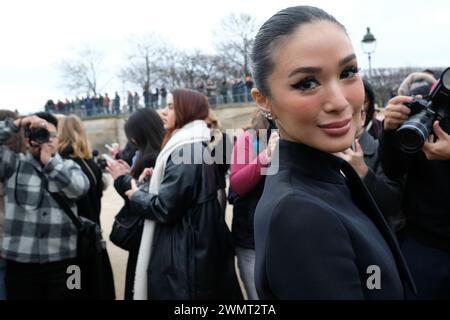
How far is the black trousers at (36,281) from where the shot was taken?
10.3ft

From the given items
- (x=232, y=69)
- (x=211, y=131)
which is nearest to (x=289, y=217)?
(x=211, y=131)

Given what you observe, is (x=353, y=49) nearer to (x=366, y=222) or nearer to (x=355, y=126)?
(x=355, y=126)

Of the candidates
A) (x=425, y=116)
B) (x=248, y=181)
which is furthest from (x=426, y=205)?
(x=248, y=181)

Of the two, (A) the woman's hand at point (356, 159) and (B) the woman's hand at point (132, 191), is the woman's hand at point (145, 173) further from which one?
(A) the woman's hand at point (356, 159)

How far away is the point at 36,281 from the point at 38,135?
45.1 inches

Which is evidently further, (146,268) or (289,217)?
(146,268)

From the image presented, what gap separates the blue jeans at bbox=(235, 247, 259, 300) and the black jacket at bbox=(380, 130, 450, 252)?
3.82ft

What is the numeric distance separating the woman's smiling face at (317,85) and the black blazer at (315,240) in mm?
84

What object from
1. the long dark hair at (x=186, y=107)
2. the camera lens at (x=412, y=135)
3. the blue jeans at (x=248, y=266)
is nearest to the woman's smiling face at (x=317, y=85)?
the camera lens at (x=412, y=135)

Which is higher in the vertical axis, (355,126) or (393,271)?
(355,126)

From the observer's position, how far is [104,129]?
110 ft

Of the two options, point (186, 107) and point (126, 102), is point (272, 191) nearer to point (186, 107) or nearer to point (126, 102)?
point (186, 107)

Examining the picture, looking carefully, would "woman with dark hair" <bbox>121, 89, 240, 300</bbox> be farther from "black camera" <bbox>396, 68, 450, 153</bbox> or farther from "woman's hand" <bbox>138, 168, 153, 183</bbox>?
"black camera" <bbox>396, 68, 450, 153</bbox>

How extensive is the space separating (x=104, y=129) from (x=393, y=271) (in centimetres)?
3410
